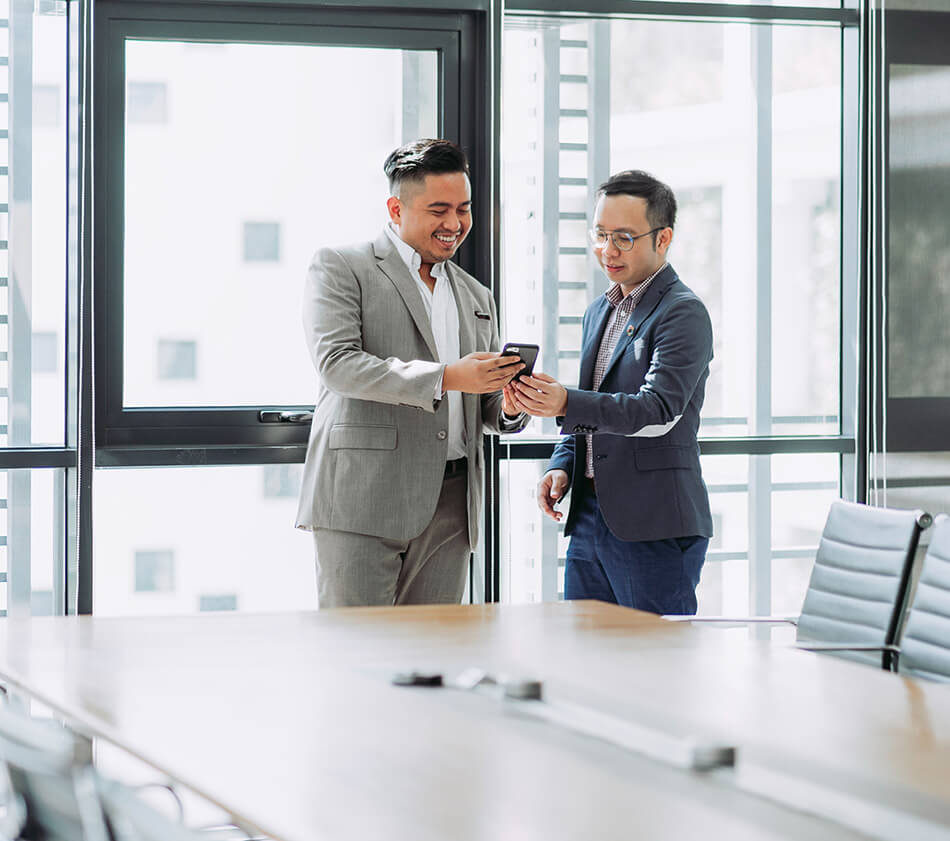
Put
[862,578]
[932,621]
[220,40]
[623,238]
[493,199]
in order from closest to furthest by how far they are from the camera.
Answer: [932,621], [862,578], [623,238], [220,40], [493,199]

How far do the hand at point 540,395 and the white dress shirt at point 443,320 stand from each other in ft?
Result: 0.90

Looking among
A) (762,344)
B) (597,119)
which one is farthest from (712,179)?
(762,344)

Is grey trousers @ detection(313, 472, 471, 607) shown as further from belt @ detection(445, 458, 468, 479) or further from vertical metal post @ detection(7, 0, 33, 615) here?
vertical metal post @ detection(7, 0, 33, 615)

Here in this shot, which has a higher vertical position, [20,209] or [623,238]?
[20,209]

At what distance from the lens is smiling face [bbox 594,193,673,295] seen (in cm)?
390

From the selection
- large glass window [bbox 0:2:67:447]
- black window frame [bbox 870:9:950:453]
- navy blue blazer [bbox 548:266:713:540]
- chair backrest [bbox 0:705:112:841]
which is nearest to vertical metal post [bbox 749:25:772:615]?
black window frame [bbox 870:9:950:453]

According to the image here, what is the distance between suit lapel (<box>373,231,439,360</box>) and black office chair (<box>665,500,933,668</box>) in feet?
3.88

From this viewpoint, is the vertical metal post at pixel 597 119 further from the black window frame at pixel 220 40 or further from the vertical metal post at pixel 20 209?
the vertical metal post at pixel 20 209

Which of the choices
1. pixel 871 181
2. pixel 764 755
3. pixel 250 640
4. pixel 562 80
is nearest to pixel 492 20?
pixel 562 80

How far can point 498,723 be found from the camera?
207 cm

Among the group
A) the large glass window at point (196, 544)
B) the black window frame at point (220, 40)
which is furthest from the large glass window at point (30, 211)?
the large glass window at point (196, 544)

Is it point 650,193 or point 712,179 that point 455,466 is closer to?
point 650,193

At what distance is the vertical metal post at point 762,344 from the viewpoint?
496 centimetres

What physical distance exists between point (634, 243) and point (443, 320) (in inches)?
24.8
